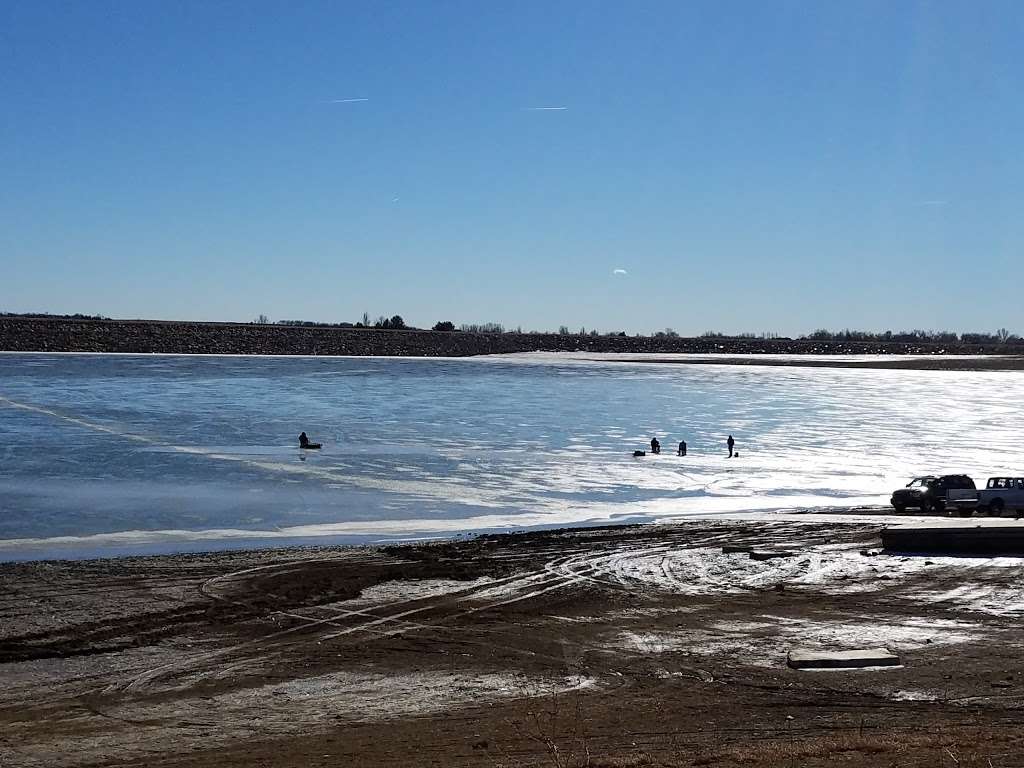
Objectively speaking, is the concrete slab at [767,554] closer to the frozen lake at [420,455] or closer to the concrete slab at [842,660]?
the frozen lake at [420,455]

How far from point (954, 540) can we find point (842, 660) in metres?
10.3

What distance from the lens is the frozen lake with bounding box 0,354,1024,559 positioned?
92.2 feet

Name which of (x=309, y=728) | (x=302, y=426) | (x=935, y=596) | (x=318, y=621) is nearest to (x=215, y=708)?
(x=309, y=728)

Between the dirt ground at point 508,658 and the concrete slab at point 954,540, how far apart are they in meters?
0.54

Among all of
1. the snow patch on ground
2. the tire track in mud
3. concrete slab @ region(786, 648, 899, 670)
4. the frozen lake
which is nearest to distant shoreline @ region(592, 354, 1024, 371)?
the frozen lake

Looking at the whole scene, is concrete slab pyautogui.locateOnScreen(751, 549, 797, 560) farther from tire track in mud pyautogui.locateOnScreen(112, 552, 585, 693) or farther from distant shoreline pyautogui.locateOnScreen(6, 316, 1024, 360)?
distant shoreline pyautogui.locateOnScreen(6, 316, 1024, 360)

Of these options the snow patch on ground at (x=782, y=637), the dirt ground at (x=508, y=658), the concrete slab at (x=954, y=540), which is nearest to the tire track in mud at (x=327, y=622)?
the dirt ground at (x=508, y=658)

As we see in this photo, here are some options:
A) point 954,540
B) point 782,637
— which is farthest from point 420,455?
point 782,637

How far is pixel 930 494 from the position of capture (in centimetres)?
3025

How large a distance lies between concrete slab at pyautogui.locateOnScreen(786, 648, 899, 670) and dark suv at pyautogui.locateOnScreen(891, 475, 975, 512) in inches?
655

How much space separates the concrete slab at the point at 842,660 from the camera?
14297 mm

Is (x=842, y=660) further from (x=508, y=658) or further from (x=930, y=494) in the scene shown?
(x=930, y=494)

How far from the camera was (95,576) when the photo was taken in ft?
66.2

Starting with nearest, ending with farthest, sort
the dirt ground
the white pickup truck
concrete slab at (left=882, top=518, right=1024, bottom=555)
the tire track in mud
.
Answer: the dirt ground, the tire track in mud, concrete slab at (left=882, top=518, right=1024, bottom=555), the white pickup truck
